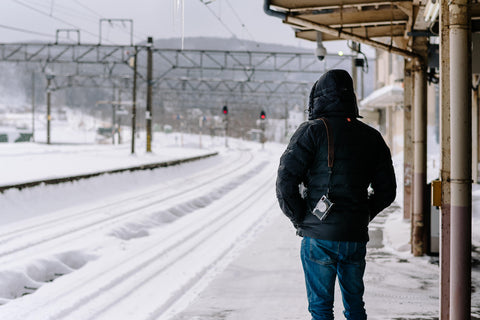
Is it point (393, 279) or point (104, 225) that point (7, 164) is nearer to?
point (104, 225)

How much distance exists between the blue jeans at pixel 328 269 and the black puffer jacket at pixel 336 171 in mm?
59

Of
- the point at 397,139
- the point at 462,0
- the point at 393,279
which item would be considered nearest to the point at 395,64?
Answer: the point at 397,139

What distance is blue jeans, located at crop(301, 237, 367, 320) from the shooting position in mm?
3150

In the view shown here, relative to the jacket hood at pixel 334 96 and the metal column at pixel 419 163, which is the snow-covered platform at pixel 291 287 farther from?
the jacket hood at pixel 334 96

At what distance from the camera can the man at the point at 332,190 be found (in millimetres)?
3121

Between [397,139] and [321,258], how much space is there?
27.9 meters

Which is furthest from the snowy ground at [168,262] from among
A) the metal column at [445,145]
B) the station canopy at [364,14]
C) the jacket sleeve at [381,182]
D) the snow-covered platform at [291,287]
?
the station canopy at [364,14]

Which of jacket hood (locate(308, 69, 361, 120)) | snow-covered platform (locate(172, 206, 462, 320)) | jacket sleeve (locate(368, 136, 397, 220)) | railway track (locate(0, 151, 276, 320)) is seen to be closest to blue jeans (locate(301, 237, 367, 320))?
jacket sleeve (locate(368, 136, 397, 220))

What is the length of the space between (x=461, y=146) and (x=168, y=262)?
4.87 meters

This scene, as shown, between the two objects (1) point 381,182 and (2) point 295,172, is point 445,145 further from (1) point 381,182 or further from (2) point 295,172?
(2) point 295,172

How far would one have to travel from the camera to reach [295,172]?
3105 mm

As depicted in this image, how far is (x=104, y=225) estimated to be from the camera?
34.3ft

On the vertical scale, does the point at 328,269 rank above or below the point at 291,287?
above

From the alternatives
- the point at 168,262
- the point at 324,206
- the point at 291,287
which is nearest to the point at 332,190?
the point at 324,206
